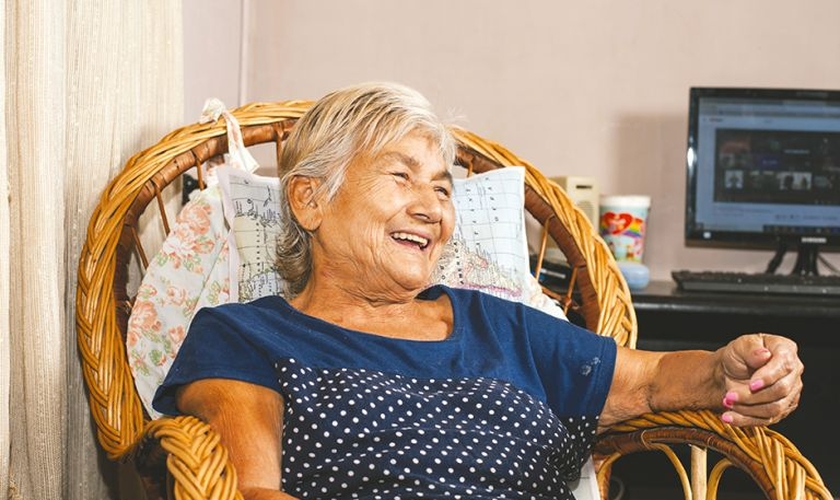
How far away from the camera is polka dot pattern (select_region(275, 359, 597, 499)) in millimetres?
1277

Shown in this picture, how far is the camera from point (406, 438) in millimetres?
1303

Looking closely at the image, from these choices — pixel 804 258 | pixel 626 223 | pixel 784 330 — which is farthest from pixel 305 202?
pixel 804 258

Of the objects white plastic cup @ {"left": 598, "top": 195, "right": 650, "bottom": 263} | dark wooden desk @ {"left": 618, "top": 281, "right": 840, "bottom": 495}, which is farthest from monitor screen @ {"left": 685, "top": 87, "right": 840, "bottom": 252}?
dark wooden desk @ {"left": 618, "top": 281, "right": 840, "bottom": 495}

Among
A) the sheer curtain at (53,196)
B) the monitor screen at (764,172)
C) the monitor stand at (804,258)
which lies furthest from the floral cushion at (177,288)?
the monitor stand at (804,258)

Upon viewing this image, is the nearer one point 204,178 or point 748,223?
point 204,178

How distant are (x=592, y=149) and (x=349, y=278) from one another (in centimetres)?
144

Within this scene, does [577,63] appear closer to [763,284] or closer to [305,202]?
[763,284]

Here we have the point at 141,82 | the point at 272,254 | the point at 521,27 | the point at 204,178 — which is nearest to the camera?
the point at 272,254

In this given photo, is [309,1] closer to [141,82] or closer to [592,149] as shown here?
[592,149]

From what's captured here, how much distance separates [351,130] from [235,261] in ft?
1.12

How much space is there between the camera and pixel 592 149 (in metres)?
2.80

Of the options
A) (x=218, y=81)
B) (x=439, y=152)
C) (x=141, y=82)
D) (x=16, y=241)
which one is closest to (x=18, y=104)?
(x=16, y=241)

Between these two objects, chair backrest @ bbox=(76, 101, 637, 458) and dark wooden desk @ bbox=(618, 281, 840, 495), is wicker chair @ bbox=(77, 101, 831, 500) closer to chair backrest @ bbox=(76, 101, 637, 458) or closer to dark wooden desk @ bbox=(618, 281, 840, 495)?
chair backrest @ bbox=(76, 101, 637, 458)

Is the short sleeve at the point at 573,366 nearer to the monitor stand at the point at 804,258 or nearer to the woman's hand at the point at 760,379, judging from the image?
the woman's hand at the point at 760,379
